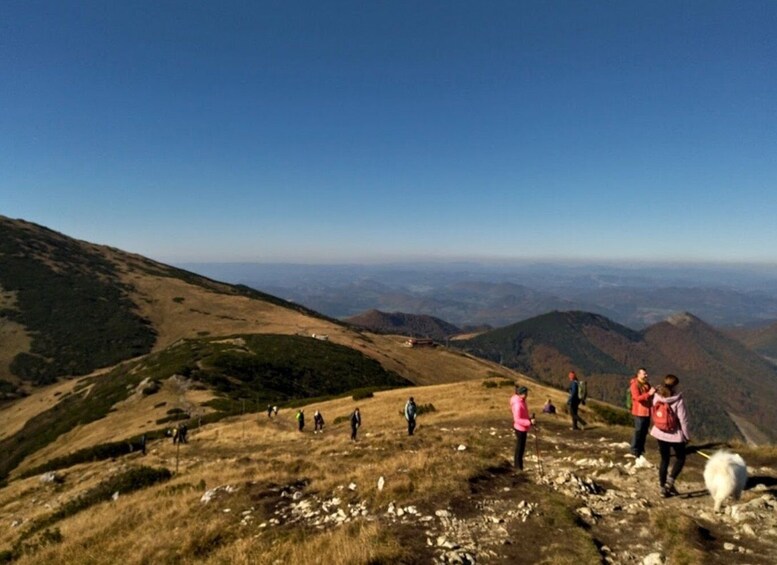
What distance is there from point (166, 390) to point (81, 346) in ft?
263

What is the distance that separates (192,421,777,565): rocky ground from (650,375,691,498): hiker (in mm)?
616

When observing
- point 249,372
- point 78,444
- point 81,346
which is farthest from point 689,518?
point 81,346

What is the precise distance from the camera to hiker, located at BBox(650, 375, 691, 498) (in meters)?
10.7

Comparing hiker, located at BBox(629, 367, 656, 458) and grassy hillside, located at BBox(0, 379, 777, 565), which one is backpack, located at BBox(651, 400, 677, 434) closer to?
grassy hillside, located at BBox(0, 379, 777, 565)

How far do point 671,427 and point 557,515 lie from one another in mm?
3457

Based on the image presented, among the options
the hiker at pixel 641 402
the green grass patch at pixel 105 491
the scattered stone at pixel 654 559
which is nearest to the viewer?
the scattered stone at pixel 654 559

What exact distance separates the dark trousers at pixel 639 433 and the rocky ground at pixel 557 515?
29cm

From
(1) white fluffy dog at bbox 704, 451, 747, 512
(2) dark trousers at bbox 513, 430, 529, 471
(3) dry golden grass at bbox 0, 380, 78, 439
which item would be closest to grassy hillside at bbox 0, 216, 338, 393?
(3) dry golden grass at bbox 0, 380, 78, 439

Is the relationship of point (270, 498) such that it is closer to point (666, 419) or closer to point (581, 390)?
point (666, 419)

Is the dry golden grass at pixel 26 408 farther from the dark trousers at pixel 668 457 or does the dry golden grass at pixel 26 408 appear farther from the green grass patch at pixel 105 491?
the dark trousers at pixel 668 457

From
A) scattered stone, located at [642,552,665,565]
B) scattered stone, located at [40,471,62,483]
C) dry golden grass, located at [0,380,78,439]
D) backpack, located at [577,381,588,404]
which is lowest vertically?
dry golden grass, located at [0,380,78,439]

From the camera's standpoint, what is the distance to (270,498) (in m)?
13.6

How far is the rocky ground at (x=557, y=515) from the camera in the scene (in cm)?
855

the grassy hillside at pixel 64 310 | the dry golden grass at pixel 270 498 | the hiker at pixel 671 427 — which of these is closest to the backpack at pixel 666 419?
the hiker at pixel 671 427
